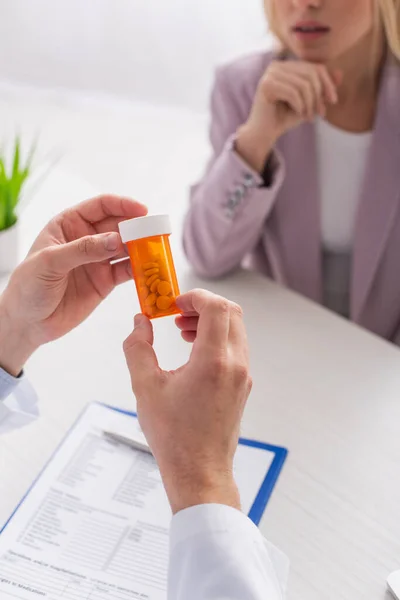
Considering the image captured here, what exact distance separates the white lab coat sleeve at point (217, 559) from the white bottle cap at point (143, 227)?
28 cm

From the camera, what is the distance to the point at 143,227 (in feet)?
2.41

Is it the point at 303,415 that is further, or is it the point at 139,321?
the point at 303,415

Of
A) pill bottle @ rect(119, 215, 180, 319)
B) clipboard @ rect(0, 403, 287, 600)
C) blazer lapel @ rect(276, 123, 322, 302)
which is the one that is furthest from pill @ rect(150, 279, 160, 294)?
blazer lapel @ rect(276, 123, 322, 302)

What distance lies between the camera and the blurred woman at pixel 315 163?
1.15 m

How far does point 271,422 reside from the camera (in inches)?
36.5

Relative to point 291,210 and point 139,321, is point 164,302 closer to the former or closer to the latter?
point 139,321

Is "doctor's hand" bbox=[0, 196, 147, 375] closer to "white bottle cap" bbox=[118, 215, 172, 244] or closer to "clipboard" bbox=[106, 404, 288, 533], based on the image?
"white bottle cap" bbox=[118, 215, 172, 244]

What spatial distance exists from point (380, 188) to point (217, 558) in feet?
2.61

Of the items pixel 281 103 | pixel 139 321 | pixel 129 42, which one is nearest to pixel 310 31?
pixel 281 103

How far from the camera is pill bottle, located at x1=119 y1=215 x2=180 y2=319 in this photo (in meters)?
0.74

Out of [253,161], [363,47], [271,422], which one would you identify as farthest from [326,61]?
[271,422]

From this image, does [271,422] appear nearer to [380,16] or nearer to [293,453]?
[293,453]

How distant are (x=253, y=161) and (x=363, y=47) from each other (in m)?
0.29

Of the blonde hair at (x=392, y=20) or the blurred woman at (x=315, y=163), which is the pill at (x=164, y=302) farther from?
the blonde hair at (x=392, y=20)
